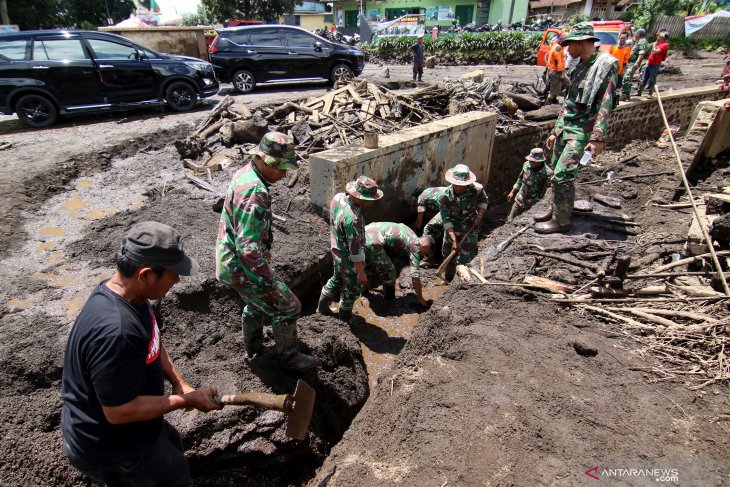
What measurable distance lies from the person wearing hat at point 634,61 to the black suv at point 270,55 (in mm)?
7209

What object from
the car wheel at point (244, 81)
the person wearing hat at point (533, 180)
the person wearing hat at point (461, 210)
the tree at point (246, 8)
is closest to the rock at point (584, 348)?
the person wearing hat at point (461, 210)

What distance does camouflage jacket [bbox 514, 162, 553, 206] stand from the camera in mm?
6641

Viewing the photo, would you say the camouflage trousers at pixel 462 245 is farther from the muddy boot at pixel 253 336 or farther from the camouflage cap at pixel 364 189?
the muddy boot at pixel 253 336

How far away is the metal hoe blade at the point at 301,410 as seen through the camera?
2.57m

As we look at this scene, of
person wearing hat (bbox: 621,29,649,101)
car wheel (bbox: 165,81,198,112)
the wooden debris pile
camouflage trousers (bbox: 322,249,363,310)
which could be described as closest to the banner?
person wearing hat (bbox: 621,29,649,101)

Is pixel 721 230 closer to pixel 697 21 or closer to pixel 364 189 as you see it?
pixel 364 189

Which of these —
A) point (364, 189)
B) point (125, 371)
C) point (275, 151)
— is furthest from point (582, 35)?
point (125, 371)

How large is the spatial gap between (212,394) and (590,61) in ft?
16.3

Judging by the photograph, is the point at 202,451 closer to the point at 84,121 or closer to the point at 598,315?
the point at 598,315

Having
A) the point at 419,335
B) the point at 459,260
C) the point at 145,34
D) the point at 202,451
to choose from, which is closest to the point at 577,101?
the point at 459,260

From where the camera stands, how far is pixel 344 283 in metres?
4.85

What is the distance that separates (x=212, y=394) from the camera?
2219 millimetres

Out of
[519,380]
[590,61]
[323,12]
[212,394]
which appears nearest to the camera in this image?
[212,394]

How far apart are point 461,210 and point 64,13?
32615 mm
